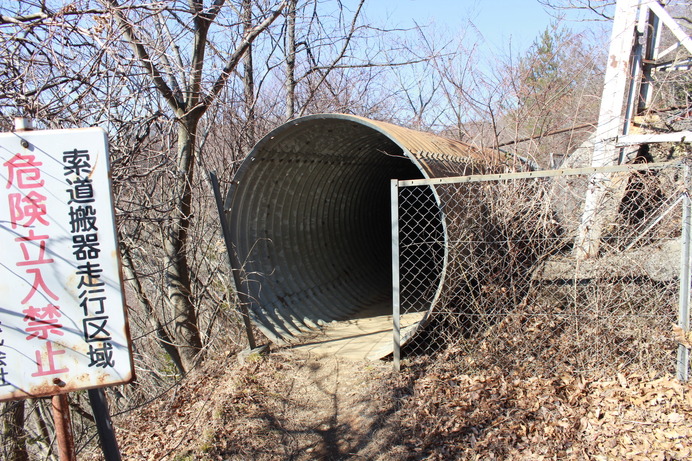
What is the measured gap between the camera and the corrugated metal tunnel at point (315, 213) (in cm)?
571

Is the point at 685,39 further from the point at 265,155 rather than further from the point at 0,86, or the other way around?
the point at 0,86

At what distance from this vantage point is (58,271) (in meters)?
2.28

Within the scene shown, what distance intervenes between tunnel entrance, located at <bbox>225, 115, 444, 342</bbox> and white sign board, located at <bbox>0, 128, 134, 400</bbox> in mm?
3027

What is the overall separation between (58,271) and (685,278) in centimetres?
404

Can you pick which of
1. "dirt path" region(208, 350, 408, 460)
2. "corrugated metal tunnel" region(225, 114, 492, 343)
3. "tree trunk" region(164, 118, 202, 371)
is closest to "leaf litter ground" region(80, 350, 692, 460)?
"dirt path" region(208, 350, 408, 460)

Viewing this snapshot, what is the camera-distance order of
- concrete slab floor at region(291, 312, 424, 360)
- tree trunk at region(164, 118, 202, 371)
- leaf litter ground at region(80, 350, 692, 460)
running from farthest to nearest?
tree trunk at region(164, 118, 202, 371), concrete slab floor at region(291, 312, 424, 360), leaf litter ground at region(80, 350, 692, 460)

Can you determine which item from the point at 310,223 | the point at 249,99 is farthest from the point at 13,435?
the point at 249,99

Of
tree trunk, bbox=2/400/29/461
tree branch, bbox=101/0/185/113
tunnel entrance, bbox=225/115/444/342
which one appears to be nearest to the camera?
tree branch, bbox=101/0/185/113

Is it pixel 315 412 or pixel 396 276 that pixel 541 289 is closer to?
pixel 396 276

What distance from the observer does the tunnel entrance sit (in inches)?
231

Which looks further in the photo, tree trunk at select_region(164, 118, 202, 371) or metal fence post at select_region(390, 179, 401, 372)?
tree trunk at select_region(164, 118, 202, 371)

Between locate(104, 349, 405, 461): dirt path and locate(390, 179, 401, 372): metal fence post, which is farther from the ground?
locate(390, 179, 401, 372): metal fence post

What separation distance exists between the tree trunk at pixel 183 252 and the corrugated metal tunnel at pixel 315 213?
106 centimetres

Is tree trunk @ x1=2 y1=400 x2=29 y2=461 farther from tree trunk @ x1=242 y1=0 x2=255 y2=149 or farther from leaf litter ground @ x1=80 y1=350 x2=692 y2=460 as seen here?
tree trunk @ x1=242 y1=0 x2=255 y2=149
